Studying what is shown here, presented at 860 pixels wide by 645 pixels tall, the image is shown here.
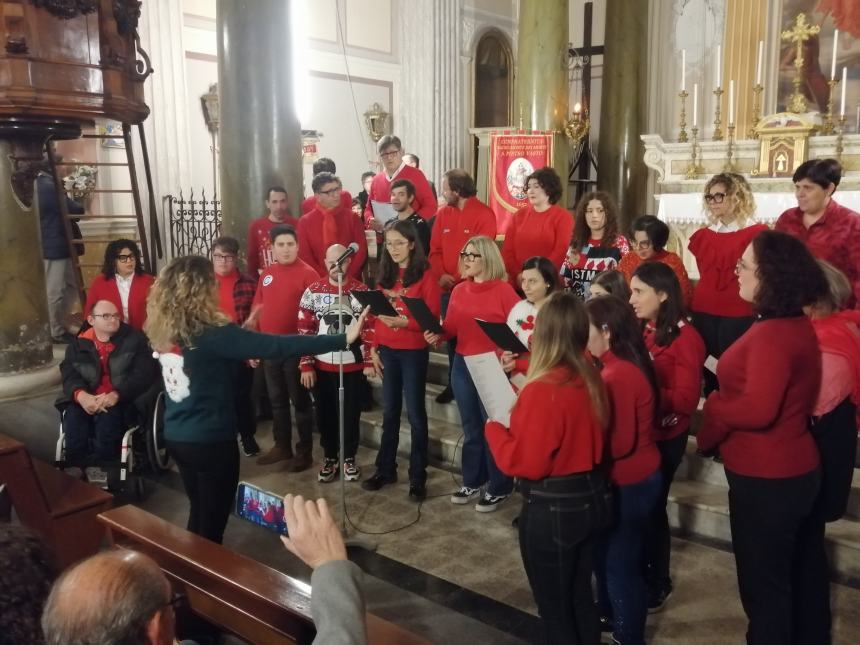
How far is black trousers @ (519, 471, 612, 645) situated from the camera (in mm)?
2324

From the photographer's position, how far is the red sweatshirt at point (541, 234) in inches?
186

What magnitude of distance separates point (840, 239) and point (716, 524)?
1.51 metres

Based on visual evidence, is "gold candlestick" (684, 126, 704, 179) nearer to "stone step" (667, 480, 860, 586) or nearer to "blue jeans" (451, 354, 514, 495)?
"stone step" (667, 480, 860, 586)

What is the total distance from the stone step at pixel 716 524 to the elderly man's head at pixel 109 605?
3186mm

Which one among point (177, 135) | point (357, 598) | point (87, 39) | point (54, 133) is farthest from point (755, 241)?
point (177, 135)

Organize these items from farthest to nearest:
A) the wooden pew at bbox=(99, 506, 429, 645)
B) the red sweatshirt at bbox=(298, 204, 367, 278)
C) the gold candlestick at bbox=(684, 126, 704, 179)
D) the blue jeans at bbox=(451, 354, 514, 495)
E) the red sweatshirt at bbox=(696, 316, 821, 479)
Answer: the gold candlestick at bbox=(684, 126, 704, 179), the red sweatshirt at bbox=(298, 204, 367, 278), the blue jeans at bbox=(451, 354, 514, 495), the red sweatshirt at bbox=(696, 316, 821, 479), the wooden pew at bbox=(99, 506, 429, 645)

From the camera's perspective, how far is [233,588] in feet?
6.59

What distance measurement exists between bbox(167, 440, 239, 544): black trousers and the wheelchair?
142 centimetres

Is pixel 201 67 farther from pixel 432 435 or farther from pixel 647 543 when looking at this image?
pixel 647 543

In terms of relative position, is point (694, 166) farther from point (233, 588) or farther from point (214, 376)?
point (233, 588)

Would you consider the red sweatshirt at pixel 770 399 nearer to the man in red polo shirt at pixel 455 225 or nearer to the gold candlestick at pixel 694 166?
the man in red polo shirt at pixel 455 225

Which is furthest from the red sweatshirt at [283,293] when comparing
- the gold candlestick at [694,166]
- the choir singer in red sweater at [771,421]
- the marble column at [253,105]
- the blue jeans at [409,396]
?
the gold candlestick at [694,166]

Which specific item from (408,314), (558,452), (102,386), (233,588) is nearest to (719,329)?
(408,314)

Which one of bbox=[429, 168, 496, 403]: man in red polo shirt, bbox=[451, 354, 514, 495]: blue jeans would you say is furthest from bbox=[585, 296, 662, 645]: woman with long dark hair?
bbox=[429, 168, 496, 403]: man in red polo shirt
